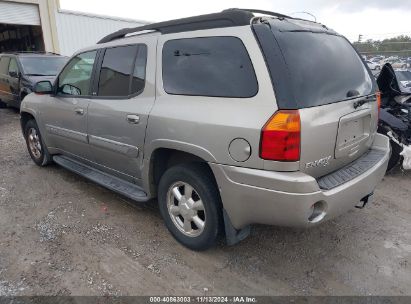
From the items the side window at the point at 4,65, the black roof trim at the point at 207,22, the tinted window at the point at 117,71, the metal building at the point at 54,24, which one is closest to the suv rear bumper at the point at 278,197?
the black roof trim at the point at 207,22

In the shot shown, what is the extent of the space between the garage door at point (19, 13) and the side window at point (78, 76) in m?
13.2

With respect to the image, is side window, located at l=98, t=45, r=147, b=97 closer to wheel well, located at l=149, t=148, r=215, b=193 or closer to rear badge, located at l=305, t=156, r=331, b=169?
wheel well, located at l=149, t=148, r=215, b=193

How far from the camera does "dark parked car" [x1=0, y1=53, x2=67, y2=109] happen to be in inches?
361

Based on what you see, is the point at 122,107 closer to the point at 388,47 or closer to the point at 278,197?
the point at 278,197

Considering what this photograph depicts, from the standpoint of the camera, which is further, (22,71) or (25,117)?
(22,71)

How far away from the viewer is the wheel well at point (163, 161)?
3093 mm

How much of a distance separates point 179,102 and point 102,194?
6.75 ft

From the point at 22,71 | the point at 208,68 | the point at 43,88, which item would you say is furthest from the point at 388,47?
the point at 208,68

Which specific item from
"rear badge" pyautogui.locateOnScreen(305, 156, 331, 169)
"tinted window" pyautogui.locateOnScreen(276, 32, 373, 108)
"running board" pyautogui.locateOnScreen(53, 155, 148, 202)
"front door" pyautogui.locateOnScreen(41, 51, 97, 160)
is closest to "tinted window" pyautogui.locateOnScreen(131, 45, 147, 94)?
"front door" pyautogui.locateOnScreen(41, 51, 97, 160)

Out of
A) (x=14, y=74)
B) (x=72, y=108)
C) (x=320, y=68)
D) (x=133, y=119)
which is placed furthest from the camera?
(x=14, y=74)

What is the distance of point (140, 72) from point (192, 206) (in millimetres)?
1349

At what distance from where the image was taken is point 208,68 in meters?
2.75

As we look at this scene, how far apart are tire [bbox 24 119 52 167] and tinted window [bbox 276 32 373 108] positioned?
397 cm

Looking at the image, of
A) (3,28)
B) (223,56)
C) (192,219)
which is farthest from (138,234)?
(3,28)
